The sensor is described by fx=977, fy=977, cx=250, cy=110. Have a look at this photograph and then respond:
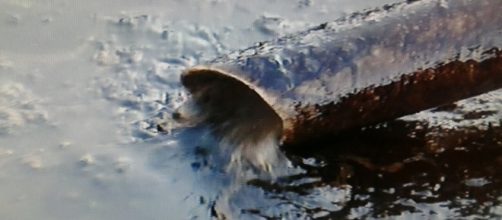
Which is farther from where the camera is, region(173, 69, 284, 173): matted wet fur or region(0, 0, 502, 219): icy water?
region(173, 69, 284, 173): matted wet fur

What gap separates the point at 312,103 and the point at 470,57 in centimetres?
44

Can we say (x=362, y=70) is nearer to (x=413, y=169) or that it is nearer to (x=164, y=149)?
(x=413, y=169)

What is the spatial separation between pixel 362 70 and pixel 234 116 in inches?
14.6

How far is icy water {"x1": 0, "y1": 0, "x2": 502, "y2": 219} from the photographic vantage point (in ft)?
7.76

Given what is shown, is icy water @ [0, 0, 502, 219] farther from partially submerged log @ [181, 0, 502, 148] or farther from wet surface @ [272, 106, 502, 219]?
partially submerged log @ [181, 0, 502, 148]

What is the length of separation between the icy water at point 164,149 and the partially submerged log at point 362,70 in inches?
4.3

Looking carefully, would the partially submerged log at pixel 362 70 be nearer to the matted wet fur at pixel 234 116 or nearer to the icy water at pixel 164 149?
the matted wet fur at pixel 234 116

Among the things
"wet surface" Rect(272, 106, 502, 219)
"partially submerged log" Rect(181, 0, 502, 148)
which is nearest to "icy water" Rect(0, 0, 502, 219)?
"wet surface" Rect(272, 106, 502, 219)

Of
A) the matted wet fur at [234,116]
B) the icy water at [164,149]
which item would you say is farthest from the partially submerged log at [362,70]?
the icy water at [164,149]

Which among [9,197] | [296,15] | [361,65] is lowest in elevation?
[9,197]

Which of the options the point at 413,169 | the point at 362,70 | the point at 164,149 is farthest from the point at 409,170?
the point at 164,149

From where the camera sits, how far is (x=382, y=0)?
10.6 ft

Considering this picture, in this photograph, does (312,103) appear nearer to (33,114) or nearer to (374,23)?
(374,23)

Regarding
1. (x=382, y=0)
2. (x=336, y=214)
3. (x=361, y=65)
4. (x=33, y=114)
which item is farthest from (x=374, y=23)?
(x=33, y=114)
